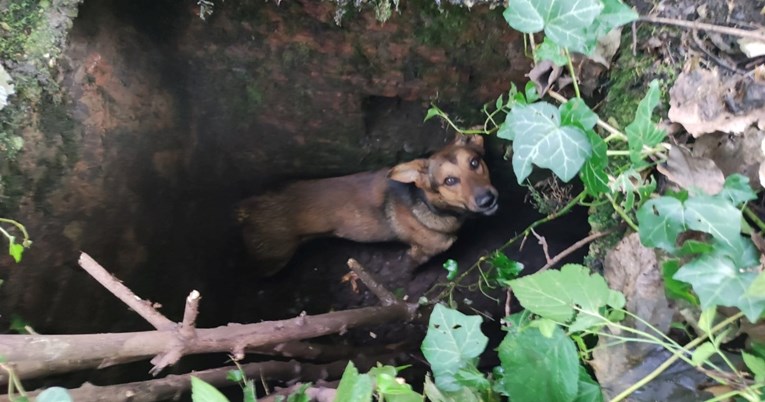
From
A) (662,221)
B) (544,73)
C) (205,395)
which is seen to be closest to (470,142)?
(544,73)

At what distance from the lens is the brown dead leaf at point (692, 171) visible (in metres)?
1.42

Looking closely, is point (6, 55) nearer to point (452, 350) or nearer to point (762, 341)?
point (452, 350)

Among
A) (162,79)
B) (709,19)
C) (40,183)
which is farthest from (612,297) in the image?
(162,79)

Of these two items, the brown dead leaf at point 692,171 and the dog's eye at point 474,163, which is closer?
the brown dead leaf at point 692,171

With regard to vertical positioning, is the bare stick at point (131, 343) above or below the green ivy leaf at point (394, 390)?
above

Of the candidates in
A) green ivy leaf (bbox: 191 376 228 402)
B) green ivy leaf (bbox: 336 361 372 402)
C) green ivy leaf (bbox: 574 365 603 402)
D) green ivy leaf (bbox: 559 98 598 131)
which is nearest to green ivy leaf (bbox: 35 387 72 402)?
green ivy leaf (bbox: 191 376 228 402)

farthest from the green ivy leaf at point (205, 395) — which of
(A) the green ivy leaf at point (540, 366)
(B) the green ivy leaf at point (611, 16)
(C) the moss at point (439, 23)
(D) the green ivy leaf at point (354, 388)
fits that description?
(C) the moss at point (439, 23)

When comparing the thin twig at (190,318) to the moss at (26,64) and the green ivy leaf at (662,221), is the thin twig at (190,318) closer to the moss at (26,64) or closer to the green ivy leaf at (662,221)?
the moss at (26,64)

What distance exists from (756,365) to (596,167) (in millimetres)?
604

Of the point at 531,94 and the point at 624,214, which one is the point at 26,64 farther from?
the point at 624,214

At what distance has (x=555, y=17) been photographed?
1.48 metres

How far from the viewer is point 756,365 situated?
121 cm

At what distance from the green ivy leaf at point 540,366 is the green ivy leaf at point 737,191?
0.51 meters

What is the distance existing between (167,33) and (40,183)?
2.87 feet
